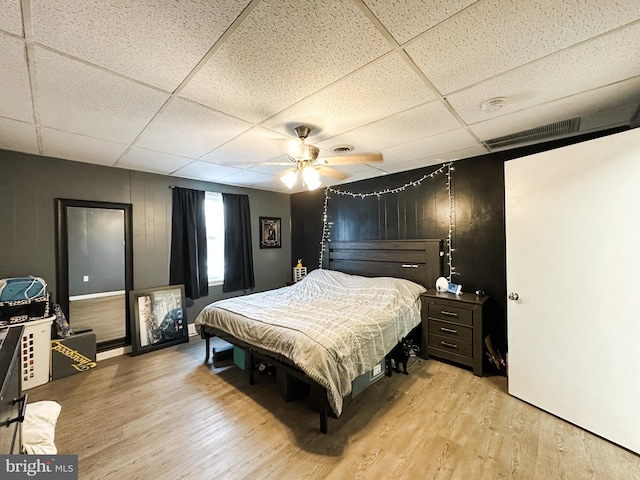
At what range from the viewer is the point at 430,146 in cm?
289

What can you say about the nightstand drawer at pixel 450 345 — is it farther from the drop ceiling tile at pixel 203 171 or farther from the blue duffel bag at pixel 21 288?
the blue duffel bag at pixel 21 288

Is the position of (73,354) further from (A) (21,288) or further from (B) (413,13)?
(B) (413,13)

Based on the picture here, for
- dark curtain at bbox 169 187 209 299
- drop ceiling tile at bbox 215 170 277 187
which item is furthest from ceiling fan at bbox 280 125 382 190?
dark curtain at bbox 169 187 209 299

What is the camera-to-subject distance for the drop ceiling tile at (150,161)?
119 inches

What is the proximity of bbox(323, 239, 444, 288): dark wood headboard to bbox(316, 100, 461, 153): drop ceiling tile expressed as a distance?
1.57m

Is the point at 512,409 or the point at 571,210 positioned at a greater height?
the point at 571,210

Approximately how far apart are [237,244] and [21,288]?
2.59m

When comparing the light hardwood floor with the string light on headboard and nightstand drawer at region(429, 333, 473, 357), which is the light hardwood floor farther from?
the string light on headboard

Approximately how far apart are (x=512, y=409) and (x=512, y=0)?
9.47 ft

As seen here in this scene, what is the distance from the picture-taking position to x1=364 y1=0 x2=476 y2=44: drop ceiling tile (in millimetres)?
1133

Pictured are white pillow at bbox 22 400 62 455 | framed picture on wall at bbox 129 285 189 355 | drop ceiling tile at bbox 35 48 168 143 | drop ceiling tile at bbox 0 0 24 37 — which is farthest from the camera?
framed picture on wall at bbox 129 285 189 355

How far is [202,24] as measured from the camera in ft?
4.01

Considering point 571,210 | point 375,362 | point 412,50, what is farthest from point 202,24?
point 571,210

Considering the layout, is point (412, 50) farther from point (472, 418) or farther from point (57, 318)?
point (57, 318)
